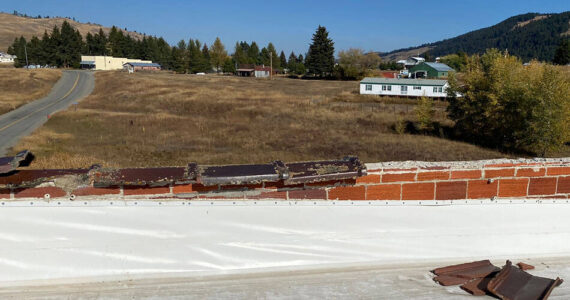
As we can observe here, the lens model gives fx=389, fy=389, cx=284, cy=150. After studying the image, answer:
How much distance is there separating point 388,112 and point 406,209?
26.9 metres

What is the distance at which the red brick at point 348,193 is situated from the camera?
3.25m

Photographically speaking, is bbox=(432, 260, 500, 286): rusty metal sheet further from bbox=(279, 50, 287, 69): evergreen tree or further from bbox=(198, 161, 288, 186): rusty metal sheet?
bbox=(279, 50, 287, 69): evergreen tree

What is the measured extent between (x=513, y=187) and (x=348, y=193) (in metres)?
1.56

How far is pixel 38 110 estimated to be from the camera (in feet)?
94.1

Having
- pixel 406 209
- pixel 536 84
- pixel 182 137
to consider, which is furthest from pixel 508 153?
pixel 406 209

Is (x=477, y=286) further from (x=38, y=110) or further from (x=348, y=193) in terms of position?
(x=38, y=110)

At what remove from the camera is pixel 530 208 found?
134 inches

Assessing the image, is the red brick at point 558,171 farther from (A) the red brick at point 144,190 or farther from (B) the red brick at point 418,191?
(A) the red brick at point 144,190

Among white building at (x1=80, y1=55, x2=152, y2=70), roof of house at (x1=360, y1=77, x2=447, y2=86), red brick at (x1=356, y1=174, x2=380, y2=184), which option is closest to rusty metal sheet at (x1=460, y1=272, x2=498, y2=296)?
red brick at (x1=356, y1=174, x2=380, y2=184)

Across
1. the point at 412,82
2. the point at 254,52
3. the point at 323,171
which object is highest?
the point at 254,52

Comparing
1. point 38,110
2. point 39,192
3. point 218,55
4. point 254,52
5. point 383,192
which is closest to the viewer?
point 39,192

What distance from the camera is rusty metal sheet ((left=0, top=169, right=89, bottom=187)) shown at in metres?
2.75

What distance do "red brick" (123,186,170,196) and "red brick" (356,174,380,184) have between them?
5.14 ft

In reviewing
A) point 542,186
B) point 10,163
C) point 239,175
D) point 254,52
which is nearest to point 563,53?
point 254,52
